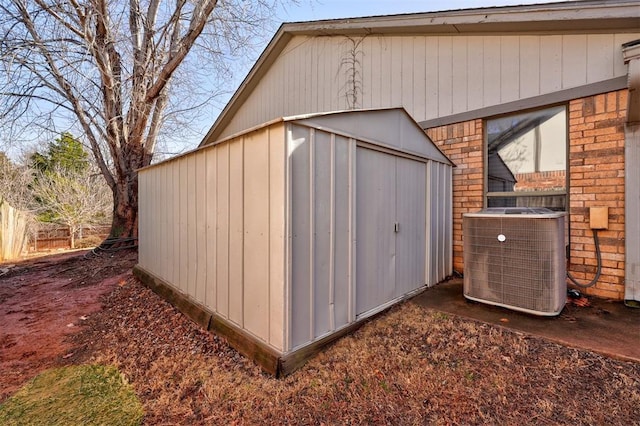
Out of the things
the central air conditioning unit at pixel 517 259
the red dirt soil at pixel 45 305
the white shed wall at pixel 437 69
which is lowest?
the red dirt soil at pixel 45 305

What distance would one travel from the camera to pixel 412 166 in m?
3.78

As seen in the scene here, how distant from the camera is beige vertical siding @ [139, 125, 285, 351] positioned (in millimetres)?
2400

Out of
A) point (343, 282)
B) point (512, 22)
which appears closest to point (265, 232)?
point (343, 282)

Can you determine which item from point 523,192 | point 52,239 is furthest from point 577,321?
point 52,239

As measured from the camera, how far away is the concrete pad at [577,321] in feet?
7.83

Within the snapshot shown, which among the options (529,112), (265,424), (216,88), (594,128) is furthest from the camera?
(216,88)

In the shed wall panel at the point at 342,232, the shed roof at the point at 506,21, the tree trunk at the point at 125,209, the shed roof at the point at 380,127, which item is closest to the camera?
the shed roof at the point at 380,127

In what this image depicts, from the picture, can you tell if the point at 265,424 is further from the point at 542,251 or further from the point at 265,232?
the point at 542,251

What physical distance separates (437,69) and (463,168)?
1.71 meters

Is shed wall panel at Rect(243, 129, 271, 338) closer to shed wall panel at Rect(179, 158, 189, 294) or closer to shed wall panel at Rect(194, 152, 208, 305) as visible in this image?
shed wall panel at Rect(194, 152, 208, 305)

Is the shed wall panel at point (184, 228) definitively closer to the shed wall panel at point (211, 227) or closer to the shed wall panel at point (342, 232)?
the shed wall panel at point (211, 227)

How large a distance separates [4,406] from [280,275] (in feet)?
7.54

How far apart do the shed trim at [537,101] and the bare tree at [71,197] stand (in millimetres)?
14733

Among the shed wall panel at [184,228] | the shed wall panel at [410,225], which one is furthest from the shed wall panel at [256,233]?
the shed wall panel at [410,225]
